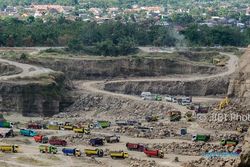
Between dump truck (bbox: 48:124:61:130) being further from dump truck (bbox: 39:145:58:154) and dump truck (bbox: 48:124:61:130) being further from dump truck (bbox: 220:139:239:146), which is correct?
dump truck (bbox: 220:139:239:146)

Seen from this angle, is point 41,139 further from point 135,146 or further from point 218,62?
point 218,62

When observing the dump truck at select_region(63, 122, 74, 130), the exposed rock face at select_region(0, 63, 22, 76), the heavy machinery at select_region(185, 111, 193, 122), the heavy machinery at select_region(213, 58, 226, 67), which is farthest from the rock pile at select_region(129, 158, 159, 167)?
the heavy machinery at select_region(213, 58, 226, 67)

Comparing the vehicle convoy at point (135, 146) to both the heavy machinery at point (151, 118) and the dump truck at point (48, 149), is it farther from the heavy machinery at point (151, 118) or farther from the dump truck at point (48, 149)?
the heavy machinery at point (151, 118)

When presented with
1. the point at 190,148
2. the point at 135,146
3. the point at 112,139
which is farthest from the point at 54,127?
the point at 190,148

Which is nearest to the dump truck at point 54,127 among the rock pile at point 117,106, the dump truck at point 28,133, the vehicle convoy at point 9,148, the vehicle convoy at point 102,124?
the dump truck at point 28,133

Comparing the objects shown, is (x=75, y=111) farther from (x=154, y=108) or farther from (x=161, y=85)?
(x=161, y=85)

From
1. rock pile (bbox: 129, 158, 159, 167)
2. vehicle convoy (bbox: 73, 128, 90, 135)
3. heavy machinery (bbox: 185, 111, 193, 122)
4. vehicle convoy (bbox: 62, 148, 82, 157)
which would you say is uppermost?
rock pile (bbox: 129, 158, 159, 167)

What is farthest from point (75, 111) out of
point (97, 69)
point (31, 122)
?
point (97, 69)
